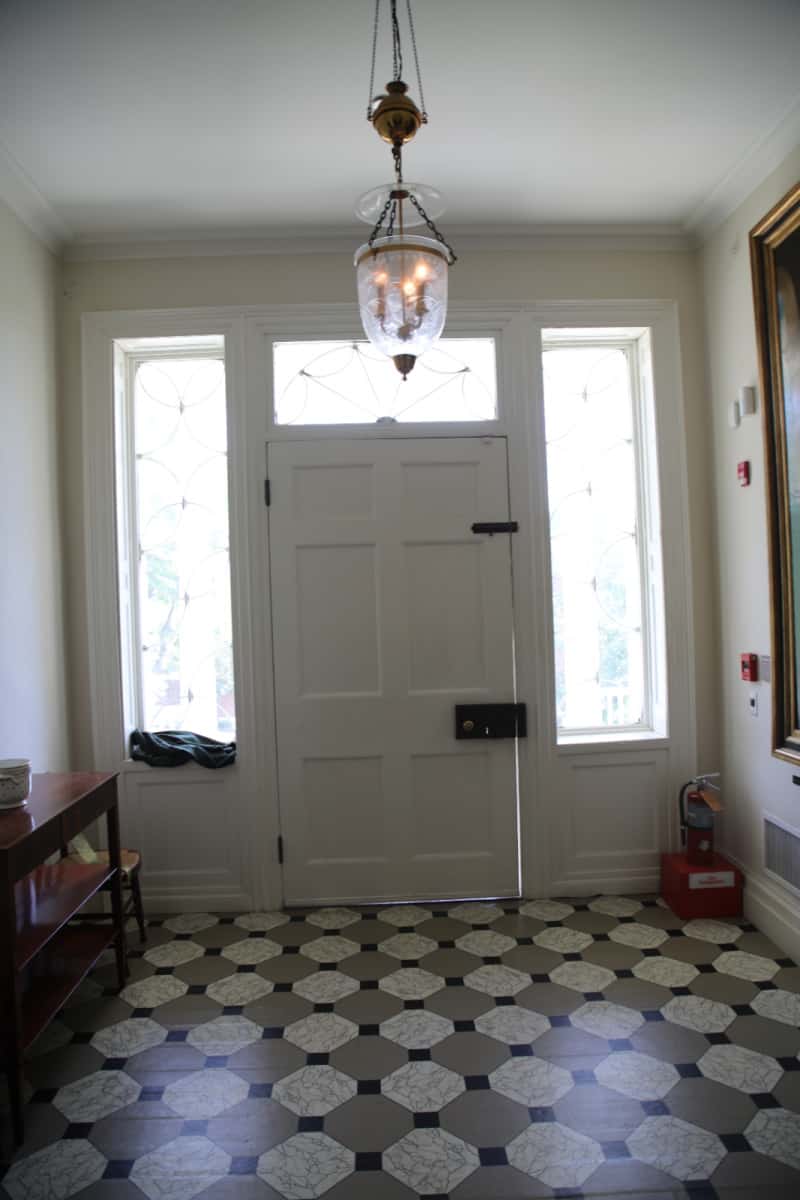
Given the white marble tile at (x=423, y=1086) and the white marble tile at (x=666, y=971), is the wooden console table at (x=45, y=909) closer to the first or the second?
the white marble tile at (x=423, y=1086)

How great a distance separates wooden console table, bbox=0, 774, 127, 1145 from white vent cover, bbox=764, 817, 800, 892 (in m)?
2.56

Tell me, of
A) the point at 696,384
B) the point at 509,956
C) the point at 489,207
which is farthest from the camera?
the point at 696,384

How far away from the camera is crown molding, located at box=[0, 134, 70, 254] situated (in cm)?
294

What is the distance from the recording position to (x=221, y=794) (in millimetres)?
3586

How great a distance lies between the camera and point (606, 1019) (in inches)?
103

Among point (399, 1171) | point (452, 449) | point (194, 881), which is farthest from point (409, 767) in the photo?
point (399, 1171)

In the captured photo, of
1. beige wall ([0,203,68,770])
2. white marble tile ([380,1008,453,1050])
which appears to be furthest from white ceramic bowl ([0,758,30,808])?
white marble tile ([380,1008,453,1050])

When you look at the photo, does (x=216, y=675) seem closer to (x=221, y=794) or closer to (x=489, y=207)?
(x=221, y=794)

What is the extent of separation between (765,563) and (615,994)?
1.75m

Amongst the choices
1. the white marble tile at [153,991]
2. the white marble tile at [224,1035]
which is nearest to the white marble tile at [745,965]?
the white marble tile at [224,1035]

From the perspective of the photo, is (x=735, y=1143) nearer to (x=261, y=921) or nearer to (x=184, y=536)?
(x=261, y=921)

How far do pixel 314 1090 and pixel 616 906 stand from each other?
1.74m

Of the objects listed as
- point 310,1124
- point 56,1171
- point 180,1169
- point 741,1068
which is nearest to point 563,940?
point 741,1068

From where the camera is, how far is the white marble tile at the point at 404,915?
134 inches
